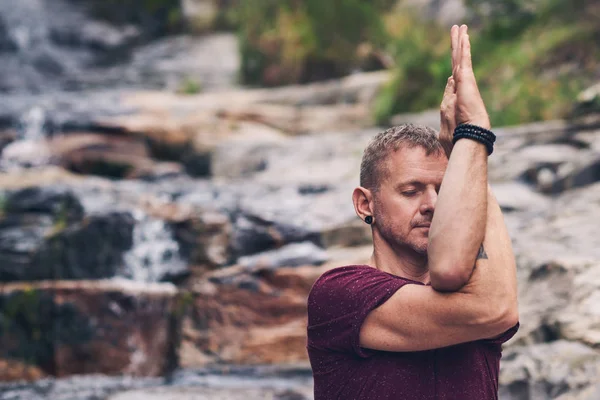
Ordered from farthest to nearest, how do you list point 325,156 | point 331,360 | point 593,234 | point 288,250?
point 325,156
point 288,250
point 593,234
point 331,360

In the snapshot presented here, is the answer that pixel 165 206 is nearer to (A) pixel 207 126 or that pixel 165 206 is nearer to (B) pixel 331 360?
(A) pixel 207 126

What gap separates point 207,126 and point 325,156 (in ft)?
8.14

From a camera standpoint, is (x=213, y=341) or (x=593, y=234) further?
(x=213, y=341)

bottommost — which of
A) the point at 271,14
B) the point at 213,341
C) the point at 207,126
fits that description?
the point at 213,341

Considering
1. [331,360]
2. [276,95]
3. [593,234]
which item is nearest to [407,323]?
[331,360]

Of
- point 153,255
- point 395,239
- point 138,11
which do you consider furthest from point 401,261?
point 138,11

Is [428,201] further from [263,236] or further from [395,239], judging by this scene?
[263,236]

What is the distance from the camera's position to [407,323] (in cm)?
168

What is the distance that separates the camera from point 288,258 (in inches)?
236

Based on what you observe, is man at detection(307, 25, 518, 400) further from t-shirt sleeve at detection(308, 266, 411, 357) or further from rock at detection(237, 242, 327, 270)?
rock at detection(237, 242, 327, 270)

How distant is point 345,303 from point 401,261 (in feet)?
0.75

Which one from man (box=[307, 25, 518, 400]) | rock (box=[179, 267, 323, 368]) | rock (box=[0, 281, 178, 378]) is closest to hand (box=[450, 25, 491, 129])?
man (box=[307, 25, 518, 400])

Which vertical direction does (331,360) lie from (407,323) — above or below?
below

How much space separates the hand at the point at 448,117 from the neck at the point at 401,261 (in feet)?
0.93
